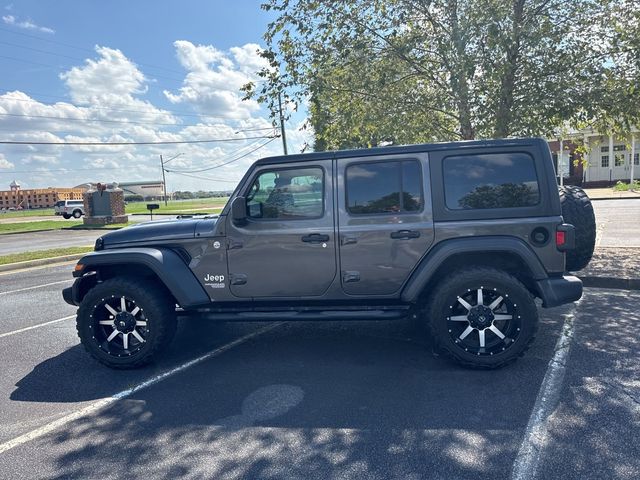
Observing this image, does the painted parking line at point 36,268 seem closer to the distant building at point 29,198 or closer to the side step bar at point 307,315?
the side step bar at point 307,315

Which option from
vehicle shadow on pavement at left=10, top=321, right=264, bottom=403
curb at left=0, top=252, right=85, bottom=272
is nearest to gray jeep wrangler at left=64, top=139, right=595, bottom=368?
vehicle shadow on pavement at left=10, top=321, right=264, bottom=403

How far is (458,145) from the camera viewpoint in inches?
166

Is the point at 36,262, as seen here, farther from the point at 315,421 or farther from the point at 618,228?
the point at 618,228

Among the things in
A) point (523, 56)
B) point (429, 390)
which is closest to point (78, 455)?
point (429, 390)

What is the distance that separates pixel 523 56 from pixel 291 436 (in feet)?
25.6

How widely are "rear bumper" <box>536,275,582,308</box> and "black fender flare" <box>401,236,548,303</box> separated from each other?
0.08 m

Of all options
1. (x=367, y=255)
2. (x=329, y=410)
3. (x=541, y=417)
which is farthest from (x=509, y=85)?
(x=329, y=410)

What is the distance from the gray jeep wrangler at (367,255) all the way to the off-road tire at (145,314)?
0.01m

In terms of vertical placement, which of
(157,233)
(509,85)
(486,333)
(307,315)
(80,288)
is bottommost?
(486,333)

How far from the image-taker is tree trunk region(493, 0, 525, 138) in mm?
7734

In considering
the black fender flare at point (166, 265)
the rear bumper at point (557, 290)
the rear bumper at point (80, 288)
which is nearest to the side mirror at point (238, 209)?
the black fender flare at point (166, 265)

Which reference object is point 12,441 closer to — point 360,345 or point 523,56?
point 360,345

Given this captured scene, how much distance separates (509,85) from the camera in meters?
8.11

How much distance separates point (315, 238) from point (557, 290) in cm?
219
